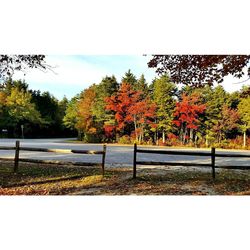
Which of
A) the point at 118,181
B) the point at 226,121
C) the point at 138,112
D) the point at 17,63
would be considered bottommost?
the point at 118,181

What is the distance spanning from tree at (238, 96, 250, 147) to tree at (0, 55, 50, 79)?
126 inches

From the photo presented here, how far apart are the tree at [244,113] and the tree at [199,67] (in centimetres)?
47

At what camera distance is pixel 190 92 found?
17.5 ft

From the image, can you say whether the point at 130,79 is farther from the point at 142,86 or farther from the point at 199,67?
the point at 199,67

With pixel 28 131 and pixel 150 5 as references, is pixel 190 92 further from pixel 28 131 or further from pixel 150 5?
pixel 28 131

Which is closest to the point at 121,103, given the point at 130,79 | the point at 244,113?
the point at 130,79

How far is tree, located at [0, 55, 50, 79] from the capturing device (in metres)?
5.31

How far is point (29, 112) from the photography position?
543 centimetres

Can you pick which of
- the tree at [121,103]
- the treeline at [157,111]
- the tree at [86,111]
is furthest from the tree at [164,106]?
the tree at [86,111]

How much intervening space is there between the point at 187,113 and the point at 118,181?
5.12ft

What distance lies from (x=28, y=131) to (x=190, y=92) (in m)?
2.81

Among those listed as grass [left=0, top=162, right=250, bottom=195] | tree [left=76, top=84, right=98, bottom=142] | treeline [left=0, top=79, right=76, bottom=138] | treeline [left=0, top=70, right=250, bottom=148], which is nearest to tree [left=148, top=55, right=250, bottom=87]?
treeline [left=0, top=70, right=250, bottom=148]
